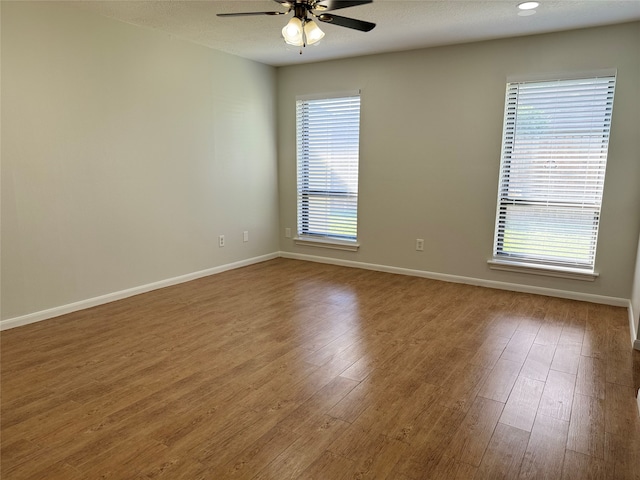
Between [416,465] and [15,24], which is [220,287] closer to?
[15,24]

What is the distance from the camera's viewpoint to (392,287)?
4484 millimetres

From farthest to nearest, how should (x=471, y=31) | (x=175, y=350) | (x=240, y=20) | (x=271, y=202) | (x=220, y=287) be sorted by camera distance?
(x=271, y=202), (x=220, y=287), (x=471, y=31), (x=240, y=20), (x=175, y=350)

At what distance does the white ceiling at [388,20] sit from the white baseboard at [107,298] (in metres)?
2.49

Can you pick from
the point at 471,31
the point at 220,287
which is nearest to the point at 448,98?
the point at 471,31

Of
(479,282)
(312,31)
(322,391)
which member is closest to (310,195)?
(479,282)

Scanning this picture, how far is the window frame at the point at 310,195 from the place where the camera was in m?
5.23

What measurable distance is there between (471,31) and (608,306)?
287cm

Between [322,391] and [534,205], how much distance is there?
9.94 feet

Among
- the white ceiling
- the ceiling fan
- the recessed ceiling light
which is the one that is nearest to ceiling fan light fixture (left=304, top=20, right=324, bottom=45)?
the ceiling fan

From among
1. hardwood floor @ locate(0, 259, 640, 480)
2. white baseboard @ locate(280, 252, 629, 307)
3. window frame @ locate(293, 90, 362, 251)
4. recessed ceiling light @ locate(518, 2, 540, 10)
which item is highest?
recessed ceiling light @ locate(518, 2, 540, 10)

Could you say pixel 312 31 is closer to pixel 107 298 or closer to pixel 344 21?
pixel 344 21

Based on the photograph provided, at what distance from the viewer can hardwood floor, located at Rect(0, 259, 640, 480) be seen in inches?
72.0

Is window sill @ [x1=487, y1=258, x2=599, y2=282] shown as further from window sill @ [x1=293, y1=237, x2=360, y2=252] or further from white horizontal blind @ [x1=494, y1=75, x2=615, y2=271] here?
window sill @ [x1=293, y1=237, x2=360, y2=252]

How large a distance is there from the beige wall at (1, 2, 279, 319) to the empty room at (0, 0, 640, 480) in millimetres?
20
